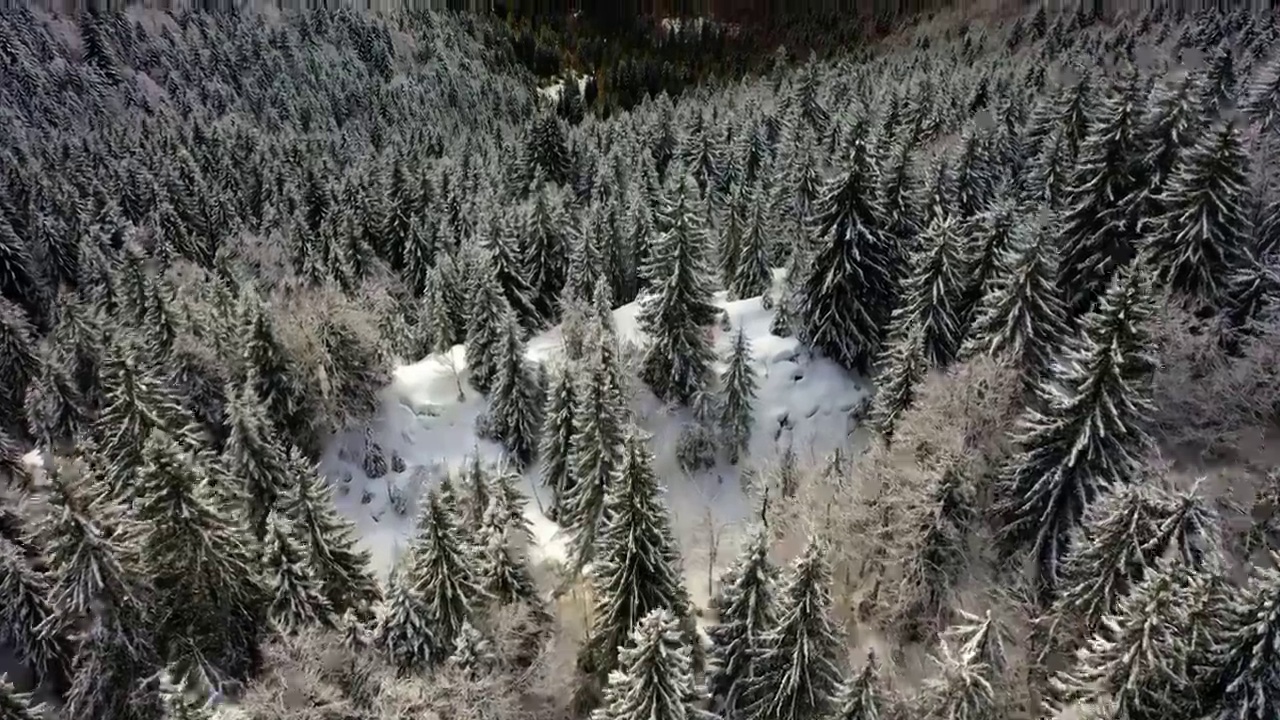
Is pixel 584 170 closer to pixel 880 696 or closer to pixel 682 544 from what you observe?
pixel 682 544

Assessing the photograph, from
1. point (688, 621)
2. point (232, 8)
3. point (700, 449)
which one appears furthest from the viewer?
point (232, 8)

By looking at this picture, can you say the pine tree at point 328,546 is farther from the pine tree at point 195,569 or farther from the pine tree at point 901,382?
the pine tree at point 901,382

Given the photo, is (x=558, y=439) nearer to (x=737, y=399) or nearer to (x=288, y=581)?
(x=737, y=399)

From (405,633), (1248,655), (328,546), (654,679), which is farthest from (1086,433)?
(328,546)

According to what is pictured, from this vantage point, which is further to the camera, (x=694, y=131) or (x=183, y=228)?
(x=694, y=131)

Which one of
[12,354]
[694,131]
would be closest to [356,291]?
[12,354]

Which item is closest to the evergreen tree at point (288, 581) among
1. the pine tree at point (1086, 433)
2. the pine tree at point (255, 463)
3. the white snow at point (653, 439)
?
the pine tree at point (255, 463)

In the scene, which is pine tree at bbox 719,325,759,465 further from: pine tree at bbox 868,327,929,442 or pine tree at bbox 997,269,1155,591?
pine tree at bbox 997,269,1155,591
